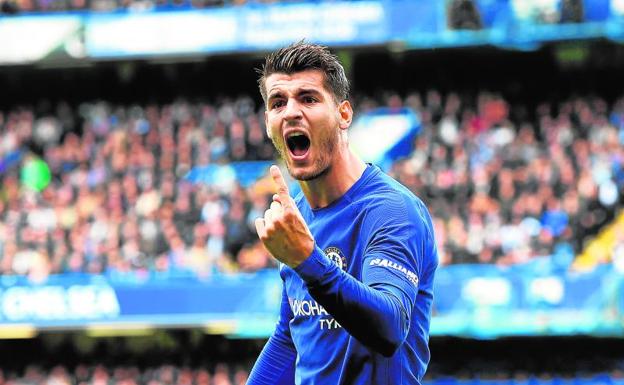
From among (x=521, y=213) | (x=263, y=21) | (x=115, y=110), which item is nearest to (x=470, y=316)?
(x=521, y=213)

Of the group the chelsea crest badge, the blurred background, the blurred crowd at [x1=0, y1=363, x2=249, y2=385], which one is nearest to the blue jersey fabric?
the chelsea crest badge

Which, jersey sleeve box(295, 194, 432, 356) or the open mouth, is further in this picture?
the open mouth

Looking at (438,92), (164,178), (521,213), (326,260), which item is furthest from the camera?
(438,92)

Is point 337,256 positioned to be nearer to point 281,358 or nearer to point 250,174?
point 281,358

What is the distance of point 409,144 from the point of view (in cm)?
1991

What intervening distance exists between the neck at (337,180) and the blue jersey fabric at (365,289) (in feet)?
0.11

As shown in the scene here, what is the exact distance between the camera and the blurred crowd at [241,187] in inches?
680

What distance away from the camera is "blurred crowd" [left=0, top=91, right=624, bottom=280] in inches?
680

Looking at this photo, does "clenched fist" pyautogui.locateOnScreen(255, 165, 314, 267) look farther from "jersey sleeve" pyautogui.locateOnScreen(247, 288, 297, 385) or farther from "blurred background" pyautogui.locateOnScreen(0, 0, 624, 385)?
"blurred background" pyautogui.locateOnScreen(0, 0, 624, 385)

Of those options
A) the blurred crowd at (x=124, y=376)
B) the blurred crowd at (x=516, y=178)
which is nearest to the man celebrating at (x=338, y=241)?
the blurred crowd at (x=516, y=178)

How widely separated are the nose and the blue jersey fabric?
0.38 metres

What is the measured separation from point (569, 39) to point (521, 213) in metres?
4.46

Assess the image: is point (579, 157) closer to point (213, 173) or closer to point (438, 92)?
point (438, 92)

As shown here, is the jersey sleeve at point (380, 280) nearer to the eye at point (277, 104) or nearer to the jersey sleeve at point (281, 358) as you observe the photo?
the eye at point (277, 104)
